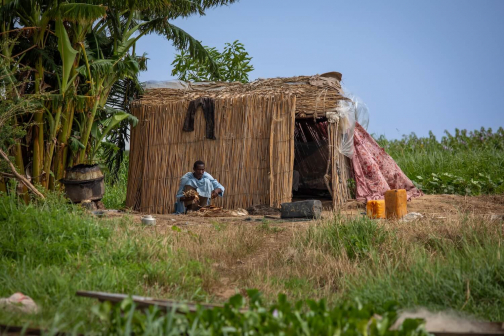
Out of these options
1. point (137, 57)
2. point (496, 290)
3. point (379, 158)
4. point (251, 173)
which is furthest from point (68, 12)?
point (496, 290)

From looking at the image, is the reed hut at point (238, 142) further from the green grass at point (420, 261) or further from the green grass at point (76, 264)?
the green grass at point (76, 264)

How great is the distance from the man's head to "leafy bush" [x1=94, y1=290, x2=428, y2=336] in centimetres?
583

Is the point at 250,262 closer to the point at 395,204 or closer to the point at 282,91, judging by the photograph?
the point at 395,204

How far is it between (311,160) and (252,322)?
9.26m

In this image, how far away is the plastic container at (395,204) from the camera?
273 inches

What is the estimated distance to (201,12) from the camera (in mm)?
12086

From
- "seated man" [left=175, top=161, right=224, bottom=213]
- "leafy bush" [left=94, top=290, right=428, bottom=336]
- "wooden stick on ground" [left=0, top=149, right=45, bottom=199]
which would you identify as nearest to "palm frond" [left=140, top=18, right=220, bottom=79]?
"seated man" [left=175, top=161, right=224, bottom=213]

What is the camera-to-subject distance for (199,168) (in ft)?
28.8

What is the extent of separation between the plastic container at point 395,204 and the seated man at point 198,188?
115 inches

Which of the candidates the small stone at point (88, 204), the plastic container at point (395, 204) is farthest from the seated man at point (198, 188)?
the plastic container at point (395, 204)

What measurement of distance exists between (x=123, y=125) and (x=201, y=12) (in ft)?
10.4

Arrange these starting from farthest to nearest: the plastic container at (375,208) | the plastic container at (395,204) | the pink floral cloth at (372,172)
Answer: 1. the pink floral cloth at (372,172)
2. the plastic container at (375,208)
3. the plastic container at (395,204)

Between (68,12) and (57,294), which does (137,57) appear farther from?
(57,294)

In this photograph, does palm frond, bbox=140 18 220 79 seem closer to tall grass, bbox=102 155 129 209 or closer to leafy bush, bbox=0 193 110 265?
tall grass, bbox=102 155 129 209
